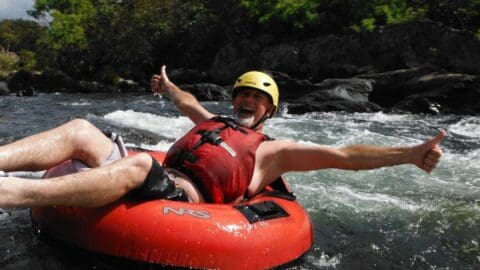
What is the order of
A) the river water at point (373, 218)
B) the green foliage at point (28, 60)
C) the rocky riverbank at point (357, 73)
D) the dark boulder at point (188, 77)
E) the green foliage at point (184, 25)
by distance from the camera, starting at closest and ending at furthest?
the river water at point (373, 218), the rocky riverbank at point (357, 73), the green foliage at point (184, 25), the dark boulder at point (188, 77), the green foliage at point (28, 60)

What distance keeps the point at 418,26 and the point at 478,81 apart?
7.58 m

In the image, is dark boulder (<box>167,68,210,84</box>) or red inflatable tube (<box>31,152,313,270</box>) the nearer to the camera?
red inflatable tube (<box>31,152,313,270</box>)

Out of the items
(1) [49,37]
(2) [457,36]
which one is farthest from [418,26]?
(1) [49,37]

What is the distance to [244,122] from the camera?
163 inches

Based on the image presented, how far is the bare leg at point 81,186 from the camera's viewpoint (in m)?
2.60

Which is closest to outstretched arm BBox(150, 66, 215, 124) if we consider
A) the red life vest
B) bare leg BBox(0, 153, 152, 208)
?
the red life vest

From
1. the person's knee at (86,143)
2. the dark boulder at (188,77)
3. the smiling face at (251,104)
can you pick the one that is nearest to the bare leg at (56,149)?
the person's knee at (86,143)

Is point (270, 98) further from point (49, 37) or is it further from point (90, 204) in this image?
point (49, 37)

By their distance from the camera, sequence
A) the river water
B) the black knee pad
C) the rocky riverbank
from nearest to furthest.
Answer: the black knee pad
the river water
the rocky riverbank

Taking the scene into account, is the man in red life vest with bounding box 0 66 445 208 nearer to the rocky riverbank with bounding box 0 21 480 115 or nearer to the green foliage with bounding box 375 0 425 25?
the rocky riverbank with bounding box 0 21 480 115

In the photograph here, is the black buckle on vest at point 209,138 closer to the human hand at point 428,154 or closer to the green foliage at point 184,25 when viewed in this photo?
the human hand at point 428,154

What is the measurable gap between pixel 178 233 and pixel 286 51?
23.0 metres

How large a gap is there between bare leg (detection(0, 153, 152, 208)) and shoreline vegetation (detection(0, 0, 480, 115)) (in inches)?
444

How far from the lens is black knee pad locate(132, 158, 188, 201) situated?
3123 millimetres
